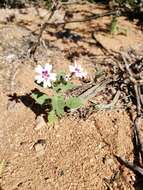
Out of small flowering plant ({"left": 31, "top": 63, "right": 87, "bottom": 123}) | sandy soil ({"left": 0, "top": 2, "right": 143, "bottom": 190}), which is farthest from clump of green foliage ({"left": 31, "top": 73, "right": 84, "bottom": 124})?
sandy soil ({"left": 0, "top": 2, "right": 143, "bottom": 190})

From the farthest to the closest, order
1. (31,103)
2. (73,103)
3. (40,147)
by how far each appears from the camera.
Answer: (31,103)
(73,103)
(40,147)

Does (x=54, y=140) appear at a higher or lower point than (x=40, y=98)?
lower

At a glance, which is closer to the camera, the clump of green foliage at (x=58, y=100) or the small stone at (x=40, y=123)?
the clump of green foliage at (x=58, y=100)

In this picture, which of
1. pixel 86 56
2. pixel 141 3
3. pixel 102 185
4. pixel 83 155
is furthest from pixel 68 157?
pixel 141 3

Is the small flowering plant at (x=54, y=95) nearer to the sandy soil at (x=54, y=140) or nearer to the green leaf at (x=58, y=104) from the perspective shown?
the green leaf at (x=58, y=104)

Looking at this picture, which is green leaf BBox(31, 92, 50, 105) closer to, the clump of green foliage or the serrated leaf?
the clump of green foliage

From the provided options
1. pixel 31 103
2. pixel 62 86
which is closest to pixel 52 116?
pixel 62 86

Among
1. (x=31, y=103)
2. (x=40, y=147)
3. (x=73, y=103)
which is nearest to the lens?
(x=40, y=147)

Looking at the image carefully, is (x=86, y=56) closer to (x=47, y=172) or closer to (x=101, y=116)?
(x=101, y=116)

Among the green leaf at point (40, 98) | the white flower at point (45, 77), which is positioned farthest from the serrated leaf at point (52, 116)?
the white flower at point (45, 77)

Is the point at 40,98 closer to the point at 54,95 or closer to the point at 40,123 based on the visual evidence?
the point at 54,95

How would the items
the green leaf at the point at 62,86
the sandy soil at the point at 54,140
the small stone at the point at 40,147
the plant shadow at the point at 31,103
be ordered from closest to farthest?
the sandy soil at the point at 54,140 < the small stone at the point at 40,147 < the green leaf at the point at 62,86 < the plant shadow at the point at 31,103

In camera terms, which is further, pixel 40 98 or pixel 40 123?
pixel 40 123
